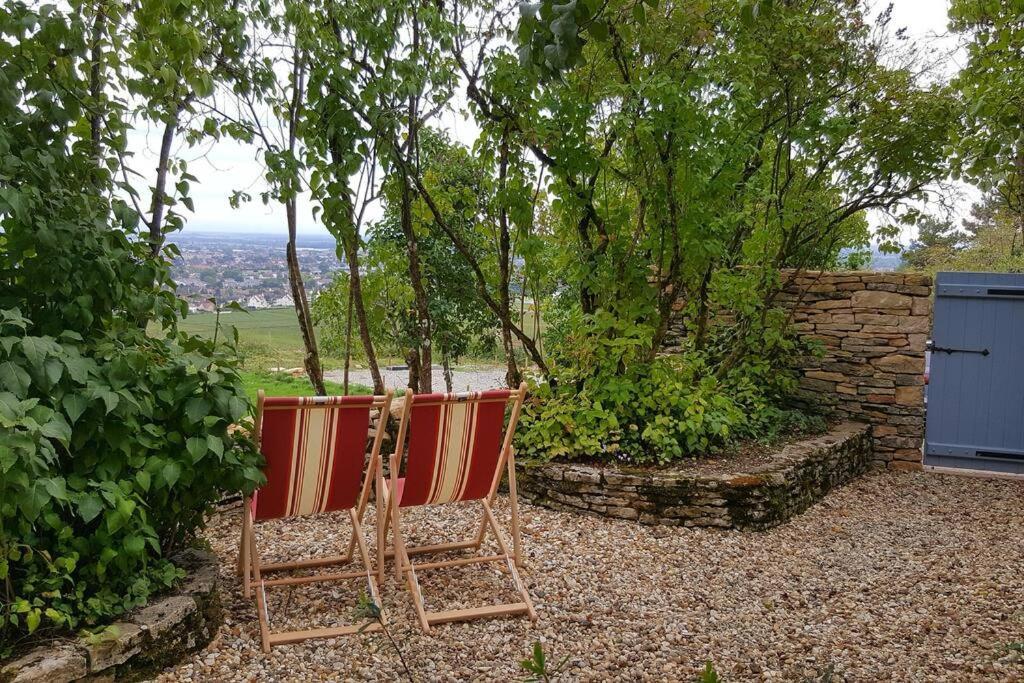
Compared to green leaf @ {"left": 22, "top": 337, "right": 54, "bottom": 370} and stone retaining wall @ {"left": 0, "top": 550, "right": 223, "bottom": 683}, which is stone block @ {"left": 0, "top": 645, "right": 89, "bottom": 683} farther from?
green leaf @ {"left": 22, "top": 337, "right": 54, "bottom": 370}

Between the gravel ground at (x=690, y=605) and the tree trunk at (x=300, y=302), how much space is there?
48.6 inches

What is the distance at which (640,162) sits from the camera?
17.1ft

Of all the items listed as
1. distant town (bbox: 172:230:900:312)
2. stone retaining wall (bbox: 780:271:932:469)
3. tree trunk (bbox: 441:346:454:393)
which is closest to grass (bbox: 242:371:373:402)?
tree trunk (bbox: 441:346:454:393)

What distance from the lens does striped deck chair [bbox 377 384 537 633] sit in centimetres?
324

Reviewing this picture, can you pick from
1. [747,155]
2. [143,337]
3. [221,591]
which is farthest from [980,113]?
[221,591]

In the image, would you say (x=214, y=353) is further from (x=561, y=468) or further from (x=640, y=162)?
(x=640, y=162)

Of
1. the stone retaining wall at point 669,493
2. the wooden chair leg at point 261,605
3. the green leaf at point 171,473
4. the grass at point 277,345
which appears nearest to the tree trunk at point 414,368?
the grass at point 277,345

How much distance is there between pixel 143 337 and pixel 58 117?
0.88m

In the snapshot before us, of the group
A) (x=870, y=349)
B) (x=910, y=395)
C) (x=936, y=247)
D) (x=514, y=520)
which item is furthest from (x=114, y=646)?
(x=936, y=247)

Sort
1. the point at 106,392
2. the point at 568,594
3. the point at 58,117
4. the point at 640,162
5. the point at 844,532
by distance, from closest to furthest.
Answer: the point at 106,392 → the point at 58,117 → the point at 568,594 → the point at 844,532 → the point at 640,162

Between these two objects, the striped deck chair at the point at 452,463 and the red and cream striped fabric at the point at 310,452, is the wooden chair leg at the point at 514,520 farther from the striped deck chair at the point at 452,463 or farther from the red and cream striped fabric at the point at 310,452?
the red and cream striped fabric at the point at 310,452

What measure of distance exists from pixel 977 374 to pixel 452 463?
524 centimetres

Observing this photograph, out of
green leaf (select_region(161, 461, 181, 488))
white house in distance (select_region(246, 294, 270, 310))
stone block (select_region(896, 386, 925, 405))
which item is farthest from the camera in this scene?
stone block (select_region(896, 386, 925, 405))

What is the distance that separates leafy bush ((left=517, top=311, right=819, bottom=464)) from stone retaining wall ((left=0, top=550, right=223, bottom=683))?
246 centimetres
